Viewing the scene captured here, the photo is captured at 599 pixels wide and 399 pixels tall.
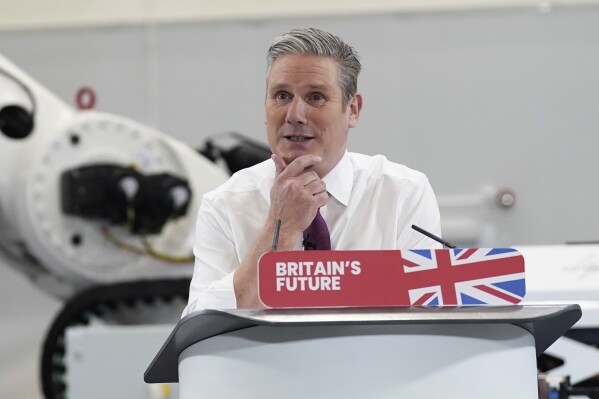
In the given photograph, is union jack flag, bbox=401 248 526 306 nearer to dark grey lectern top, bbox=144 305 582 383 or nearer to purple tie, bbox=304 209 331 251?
dark grey lectern top, bbox=144 305 582 383

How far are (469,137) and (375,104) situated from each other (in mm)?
505

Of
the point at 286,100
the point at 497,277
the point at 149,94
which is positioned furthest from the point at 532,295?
the point at 149,94

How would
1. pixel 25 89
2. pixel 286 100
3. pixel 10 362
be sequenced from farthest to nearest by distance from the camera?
pixel 10 362, pixel 25 89, pixel 286 100

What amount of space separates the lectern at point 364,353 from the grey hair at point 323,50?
0.62 meters

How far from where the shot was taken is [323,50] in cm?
177

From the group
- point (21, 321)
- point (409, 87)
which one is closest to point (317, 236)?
point (409, 87)

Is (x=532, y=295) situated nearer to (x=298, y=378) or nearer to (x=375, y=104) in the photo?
(x=298, y=378)

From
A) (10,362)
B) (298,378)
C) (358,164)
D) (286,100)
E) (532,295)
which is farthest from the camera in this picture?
(10,362)

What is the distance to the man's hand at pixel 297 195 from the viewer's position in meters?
1.69

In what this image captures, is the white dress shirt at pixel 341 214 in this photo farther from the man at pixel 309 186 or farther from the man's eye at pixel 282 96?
the man's eye at pixel 282 96

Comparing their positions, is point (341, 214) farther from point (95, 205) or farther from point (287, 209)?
point (95, 205)

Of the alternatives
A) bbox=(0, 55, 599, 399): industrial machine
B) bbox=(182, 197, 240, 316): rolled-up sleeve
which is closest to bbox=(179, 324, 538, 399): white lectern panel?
bbox=(182, 197, 240, 316): rolled-up sleeve

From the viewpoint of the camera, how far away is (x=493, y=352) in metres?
1.27

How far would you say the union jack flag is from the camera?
132cm
